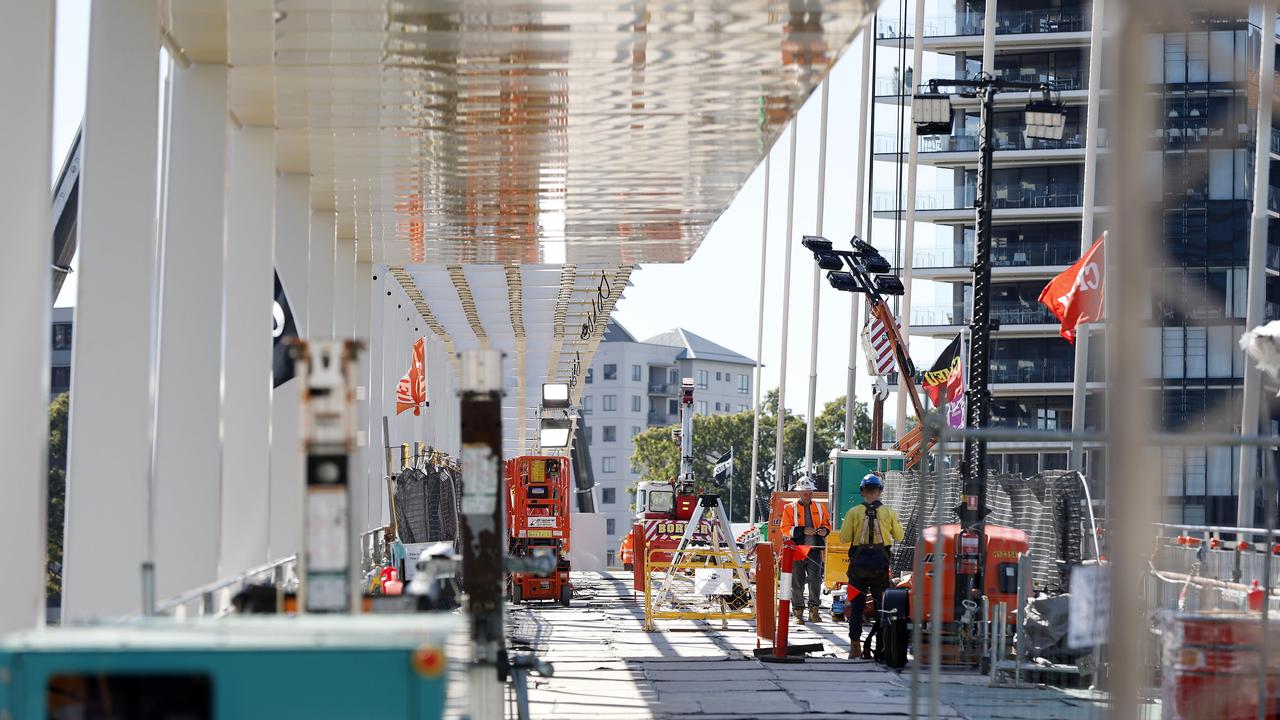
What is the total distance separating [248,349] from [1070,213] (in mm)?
66851

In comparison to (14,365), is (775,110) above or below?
above

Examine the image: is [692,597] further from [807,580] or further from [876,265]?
[876,265]

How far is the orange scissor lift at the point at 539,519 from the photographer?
83.8 ft

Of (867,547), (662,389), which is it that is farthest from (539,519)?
(662,389)

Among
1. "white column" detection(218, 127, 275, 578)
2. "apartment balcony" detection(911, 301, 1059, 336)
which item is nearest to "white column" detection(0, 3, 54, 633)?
"white column" detection(218, 127, 275, 578)

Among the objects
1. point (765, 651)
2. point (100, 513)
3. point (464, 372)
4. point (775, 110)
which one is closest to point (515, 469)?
point (765, 651)

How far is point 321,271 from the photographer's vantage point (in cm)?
2086

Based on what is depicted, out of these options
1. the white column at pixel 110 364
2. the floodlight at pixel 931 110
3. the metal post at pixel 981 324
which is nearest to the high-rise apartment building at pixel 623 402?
the floodlight at pixel 931 110

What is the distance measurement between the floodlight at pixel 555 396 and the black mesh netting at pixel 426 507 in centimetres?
419

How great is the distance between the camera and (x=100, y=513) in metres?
11.1

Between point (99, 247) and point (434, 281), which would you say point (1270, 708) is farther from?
point (434, 281)

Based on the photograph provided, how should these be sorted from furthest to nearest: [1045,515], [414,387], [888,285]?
[888,285] < [414,387] < [1045,515]

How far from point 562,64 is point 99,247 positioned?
4.08 metres

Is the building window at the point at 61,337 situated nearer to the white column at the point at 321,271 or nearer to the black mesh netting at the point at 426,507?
the black mesh netting at the point at 426,507
